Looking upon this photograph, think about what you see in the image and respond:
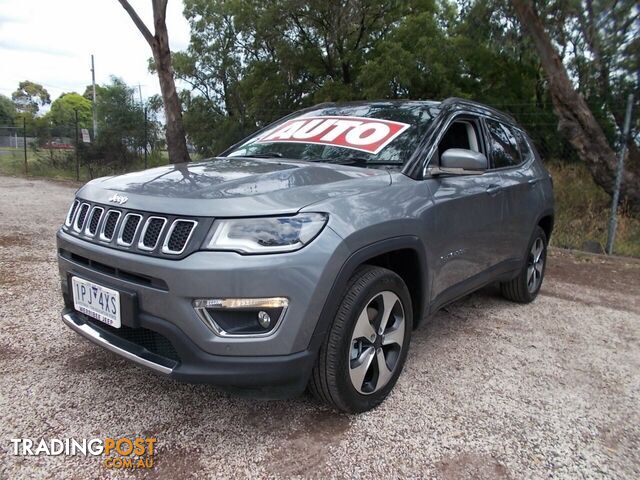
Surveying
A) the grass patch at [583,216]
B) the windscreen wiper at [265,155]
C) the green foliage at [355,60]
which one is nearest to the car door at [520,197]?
the windscreen wiper at [265,155]

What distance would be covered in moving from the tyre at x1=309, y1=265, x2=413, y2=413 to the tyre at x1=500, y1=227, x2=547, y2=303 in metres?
2.03

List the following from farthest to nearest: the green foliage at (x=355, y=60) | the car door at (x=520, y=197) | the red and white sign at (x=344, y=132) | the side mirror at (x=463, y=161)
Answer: the green foliage at (x=355, y=60), the car door at (x=520, y=197), the red and white sign at (x=344, y=132), the side mirror at (x=463, y=161)

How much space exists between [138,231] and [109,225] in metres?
0.26

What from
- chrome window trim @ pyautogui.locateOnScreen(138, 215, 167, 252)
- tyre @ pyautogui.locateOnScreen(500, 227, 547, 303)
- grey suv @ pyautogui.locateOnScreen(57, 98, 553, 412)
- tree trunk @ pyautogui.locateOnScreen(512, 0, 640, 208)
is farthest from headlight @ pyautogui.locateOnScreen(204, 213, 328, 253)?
tree trunk @ pyautogui.locateOnScreen(512, 0, 640, 208)

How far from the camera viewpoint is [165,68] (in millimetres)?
10039

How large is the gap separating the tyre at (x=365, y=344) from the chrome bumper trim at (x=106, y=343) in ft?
2.31

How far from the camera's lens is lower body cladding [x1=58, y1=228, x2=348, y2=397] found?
199cm

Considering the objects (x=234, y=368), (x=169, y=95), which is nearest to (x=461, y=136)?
(x=234, y=368)

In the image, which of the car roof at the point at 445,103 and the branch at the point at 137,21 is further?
the branch at the point at 137,21

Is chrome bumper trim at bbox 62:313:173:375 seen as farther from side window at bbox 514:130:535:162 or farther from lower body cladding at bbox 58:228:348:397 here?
side window at bbox 514:130:535:162

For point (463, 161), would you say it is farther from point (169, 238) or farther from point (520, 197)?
point (169, 238)

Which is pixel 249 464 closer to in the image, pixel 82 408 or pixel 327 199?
pixel 82 408

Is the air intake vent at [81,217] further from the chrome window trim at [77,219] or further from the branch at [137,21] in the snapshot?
the branch at [137,21]

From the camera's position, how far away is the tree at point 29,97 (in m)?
96.6
